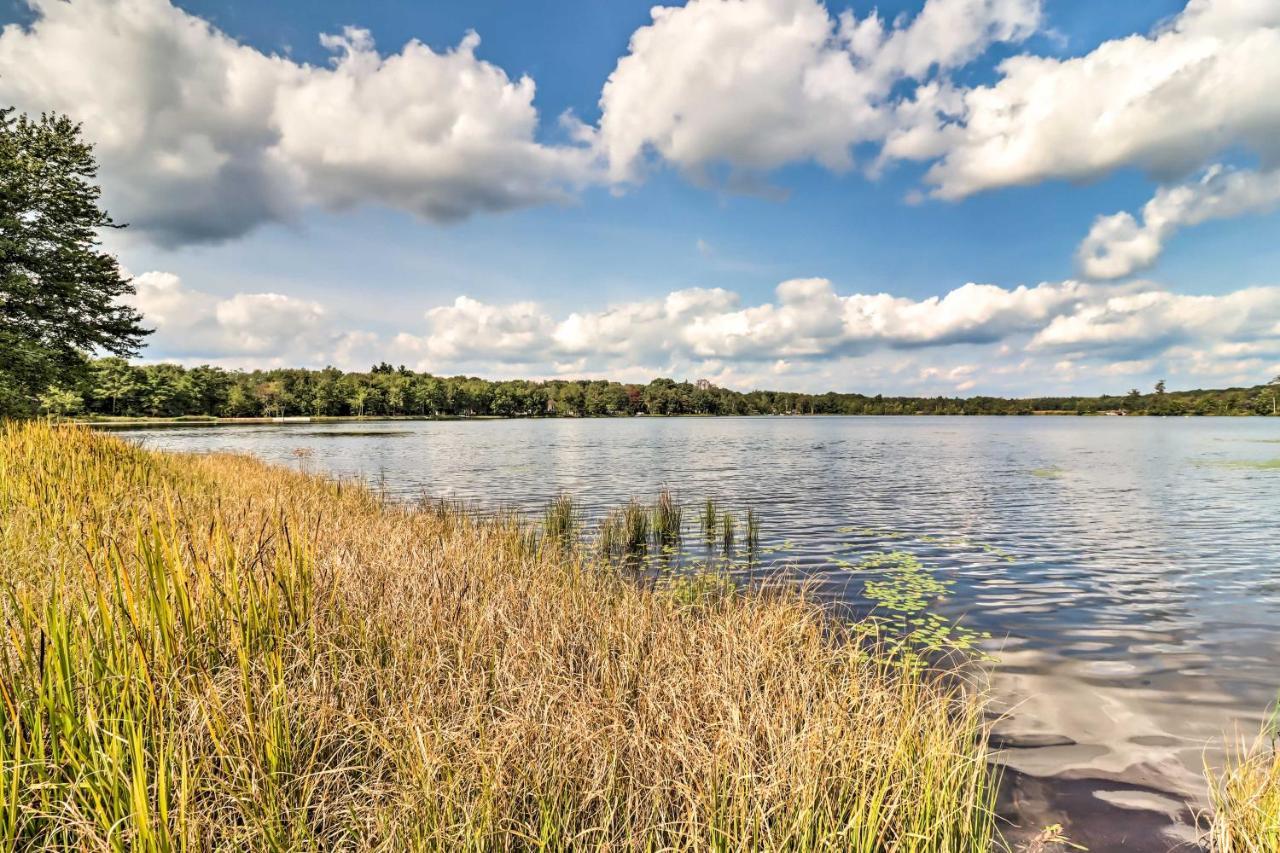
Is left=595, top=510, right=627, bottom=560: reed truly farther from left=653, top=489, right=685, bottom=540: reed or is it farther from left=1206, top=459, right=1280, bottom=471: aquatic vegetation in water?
left=1206, top=459, right=1280, bottom=471: aquatic vegetation in water

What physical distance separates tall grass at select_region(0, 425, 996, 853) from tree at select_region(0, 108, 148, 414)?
89.5 feet

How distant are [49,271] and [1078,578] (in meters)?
41.9

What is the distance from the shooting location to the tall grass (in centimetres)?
305

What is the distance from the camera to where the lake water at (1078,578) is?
5637 mm

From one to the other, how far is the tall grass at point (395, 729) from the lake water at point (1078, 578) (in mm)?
1753

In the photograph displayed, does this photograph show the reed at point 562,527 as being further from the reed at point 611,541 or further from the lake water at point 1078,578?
the lake water at point 1078,578

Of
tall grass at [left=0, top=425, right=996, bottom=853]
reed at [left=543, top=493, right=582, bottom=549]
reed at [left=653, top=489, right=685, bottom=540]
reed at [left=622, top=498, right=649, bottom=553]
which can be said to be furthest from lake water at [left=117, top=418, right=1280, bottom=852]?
reed at [left=543, top=493, right=582, bottom=549]

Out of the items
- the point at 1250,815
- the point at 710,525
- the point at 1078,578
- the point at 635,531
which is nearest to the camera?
the point at 1250,815

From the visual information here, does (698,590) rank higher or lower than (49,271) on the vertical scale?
lower

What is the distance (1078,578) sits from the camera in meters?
12.3

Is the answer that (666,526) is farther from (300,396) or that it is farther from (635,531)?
(300,396)

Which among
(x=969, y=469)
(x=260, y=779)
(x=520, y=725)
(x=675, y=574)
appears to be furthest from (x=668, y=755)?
(x=969, y=469)

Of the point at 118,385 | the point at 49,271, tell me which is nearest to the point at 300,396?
the point at 118,385

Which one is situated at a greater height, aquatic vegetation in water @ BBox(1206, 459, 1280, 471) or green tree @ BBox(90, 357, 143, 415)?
green tree @ BBox(90, 357, 143, 415)
